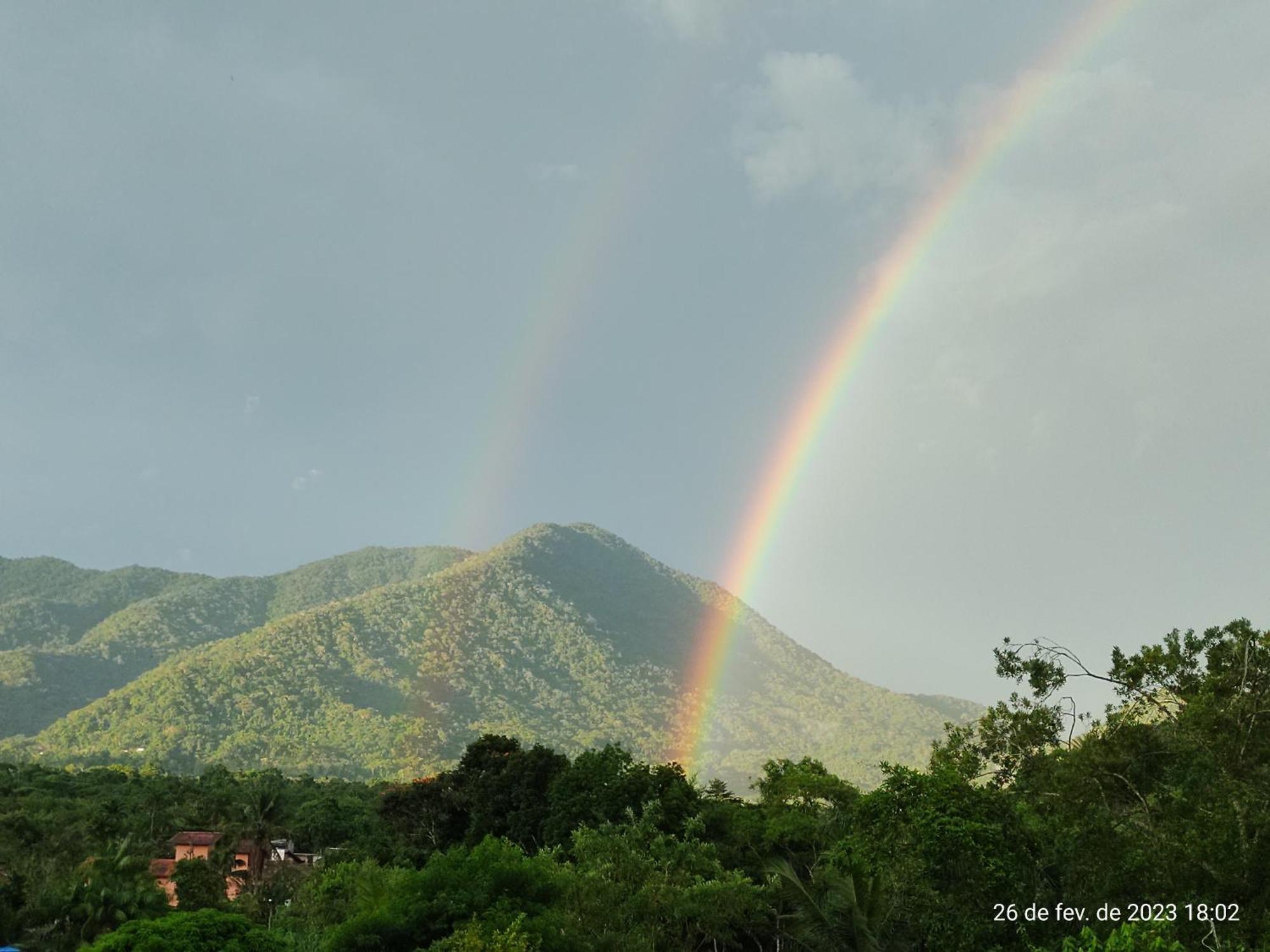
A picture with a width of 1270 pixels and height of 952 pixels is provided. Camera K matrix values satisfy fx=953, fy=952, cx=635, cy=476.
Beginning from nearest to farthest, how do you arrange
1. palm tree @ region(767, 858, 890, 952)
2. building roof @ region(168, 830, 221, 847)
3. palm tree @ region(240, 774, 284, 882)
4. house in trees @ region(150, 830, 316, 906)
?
1. palm tree @ region(767, 858, 890, 952)
2. house in trees @ region(150, 830, 316, 906)
3. building roof @ region(168, 830, 221, 847)
4. palm tree @ region(240, 774, 284, 882)

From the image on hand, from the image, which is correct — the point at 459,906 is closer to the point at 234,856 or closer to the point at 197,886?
the point at 197,886

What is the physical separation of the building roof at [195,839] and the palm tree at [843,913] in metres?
46.8

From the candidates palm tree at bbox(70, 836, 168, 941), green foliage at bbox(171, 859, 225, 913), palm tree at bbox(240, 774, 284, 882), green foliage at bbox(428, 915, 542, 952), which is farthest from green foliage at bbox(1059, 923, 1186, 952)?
palm tree at bbox(240, 774, 284, 882)

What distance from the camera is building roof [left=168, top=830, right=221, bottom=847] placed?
208 ft

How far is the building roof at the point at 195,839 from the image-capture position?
63.3 metres

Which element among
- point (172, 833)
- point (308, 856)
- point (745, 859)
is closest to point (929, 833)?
point (745, 859)

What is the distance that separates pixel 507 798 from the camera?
54250mm

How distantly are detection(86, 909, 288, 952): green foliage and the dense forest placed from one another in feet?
0.19

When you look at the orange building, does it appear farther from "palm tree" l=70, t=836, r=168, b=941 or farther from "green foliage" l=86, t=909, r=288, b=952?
"green foliage" l=86, t=909, r=288, b=952

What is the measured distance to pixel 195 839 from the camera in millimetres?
63781
